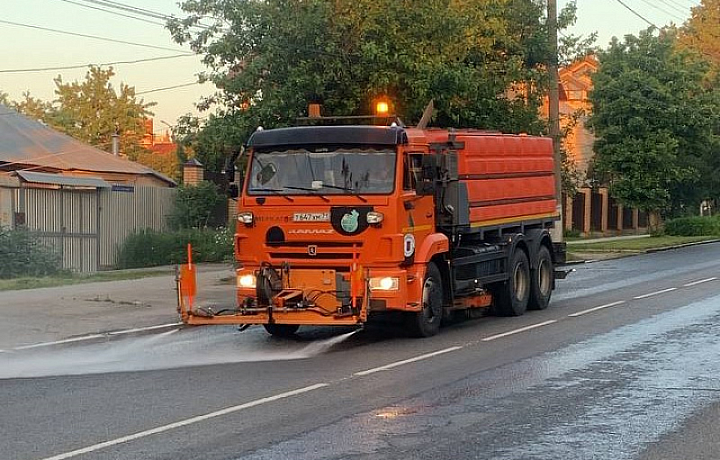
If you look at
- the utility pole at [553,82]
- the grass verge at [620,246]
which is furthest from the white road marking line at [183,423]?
the grass verge at [620,246]

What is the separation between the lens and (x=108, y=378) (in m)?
11.4

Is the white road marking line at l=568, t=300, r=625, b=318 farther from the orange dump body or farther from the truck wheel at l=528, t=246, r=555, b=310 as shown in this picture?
the orange dump body

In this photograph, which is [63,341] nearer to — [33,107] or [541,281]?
[541,281]

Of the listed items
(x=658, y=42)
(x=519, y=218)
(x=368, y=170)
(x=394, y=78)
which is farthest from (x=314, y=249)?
(x=658, y=42)

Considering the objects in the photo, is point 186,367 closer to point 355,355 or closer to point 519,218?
point 355,355

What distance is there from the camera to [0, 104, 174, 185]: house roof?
29455 mm

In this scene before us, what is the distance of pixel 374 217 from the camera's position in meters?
13.7

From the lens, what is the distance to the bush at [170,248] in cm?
2639

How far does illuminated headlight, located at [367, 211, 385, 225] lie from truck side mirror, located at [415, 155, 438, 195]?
83 cm

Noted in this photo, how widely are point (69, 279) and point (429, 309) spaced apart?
9.18 metres

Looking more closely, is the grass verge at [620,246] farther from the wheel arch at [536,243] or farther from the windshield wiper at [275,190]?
the windshield wiper at [275,190]

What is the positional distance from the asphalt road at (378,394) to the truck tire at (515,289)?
2.96ft

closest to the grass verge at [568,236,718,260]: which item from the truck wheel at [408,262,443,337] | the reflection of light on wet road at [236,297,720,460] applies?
the truck wheel at [408,262,443,337]

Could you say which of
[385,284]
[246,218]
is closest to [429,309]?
[385,284]
